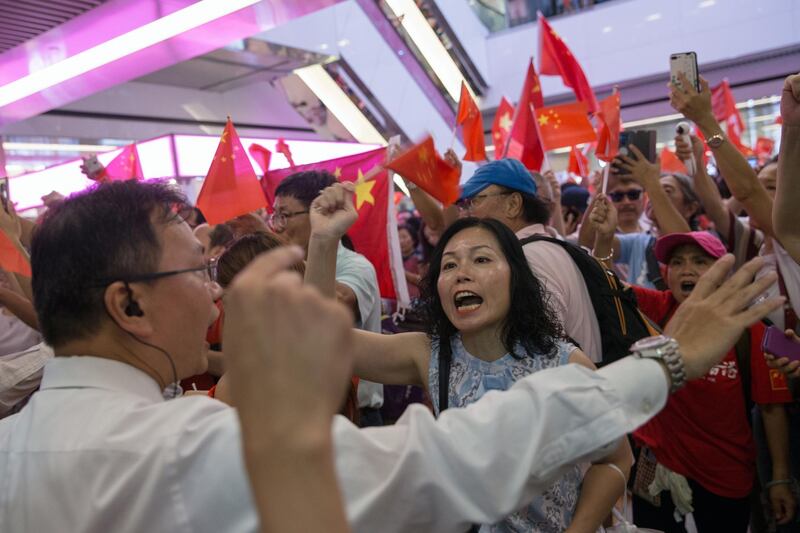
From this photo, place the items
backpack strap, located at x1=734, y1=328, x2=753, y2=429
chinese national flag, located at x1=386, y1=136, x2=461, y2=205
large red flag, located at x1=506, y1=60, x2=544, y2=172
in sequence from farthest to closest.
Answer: large red flag, located at x1=506, y1=60, x2=544, y2=172
chinese national flag, located at x1=386, y1=136, x2=461, y2=205
backpack strap, located at x1=734, y1=328, x2=753, y2=429

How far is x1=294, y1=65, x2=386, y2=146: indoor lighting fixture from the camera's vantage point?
977 cm

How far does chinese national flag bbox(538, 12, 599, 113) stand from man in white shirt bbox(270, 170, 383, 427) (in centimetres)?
220

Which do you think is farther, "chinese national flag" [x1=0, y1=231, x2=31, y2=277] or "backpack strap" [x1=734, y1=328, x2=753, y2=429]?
"chinese national flag" [x1=0, y1=231, x2=31, y2=277]

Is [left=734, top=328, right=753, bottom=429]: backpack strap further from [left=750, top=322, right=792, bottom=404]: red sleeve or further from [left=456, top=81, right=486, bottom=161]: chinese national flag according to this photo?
[left=456, top=81, right=486, bottom=161]: chinese national flag

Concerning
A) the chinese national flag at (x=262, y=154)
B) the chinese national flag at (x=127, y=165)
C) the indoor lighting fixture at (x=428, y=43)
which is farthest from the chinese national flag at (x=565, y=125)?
the indoor lighting fixture at (x=428, y=43)

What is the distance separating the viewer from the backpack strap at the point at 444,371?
5.79 feet

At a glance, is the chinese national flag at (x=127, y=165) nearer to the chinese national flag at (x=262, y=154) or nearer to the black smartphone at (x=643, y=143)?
the chinese national flag at (x=262, y=154)

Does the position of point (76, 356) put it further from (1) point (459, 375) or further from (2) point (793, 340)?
(2) point (793, 340)

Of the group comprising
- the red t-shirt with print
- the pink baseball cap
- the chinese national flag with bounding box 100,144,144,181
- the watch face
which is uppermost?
the chinese national flag with bounding box 100,144,144,181

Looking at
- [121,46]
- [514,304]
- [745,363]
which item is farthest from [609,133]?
[121,46]

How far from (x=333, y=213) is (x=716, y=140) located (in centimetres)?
132

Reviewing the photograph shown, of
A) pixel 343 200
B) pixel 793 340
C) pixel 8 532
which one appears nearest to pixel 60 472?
pixel 8 532

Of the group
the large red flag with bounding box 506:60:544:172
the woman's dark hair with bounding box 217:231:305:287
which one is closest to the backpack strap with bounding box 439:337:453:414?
the woman's dark hair with bounding box 217:231:305:287

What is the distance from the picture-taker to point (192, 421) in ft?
3.01
